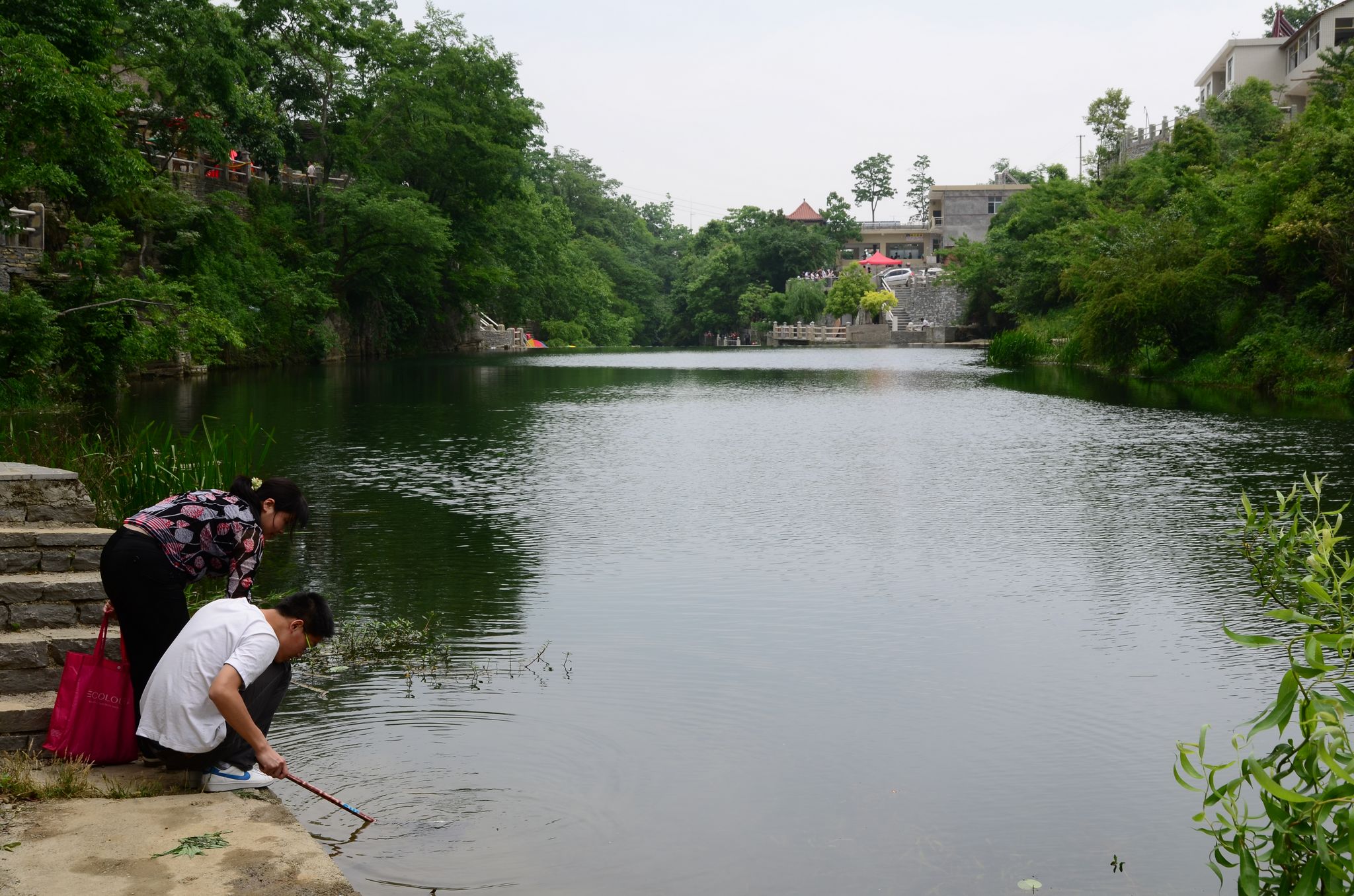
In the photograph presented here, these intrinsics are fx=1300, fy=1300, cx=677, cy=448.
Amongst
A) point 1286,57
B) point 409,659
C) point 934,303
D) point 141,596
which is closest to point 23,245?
point 409,659

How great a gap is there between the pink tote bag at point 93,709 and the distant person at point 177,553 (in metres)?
0.06

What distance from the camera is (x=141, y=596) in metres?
4.93

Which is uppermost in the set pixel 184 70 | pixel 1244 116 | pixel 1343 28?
pixel 1343 28

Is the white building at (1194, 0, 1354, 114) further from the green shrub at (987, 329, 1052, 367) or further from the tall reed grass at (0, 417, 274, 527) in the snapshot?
the tall reed grass at (0, 417, 274, 527)

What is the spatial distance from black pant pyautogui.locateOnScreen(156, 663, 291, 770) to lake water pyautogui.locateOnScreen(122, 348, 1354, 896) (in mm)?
428

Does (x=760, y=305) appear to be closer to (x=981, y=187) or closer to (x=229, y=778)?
(x=981, y=187)

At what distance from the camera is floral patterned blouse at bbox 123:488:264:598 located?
5020 mm

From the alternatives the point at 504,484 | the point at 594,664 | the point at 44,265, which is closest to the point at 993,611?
the point at 594,664

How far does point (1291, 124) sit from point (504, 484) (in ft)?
79.2

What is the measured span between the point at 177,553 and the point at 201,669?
1.84 feet

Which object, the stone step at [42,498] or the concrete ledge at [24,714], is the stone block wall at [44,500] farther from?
the concrete ledge at [24,714]

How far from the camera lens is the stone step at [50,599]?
5.47m

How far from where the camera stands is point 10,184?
14625 mm

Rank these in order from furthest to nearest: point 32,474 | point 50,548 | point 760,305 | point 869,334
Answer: point 760,305, point 869,334, point 32,474, point 50,548
